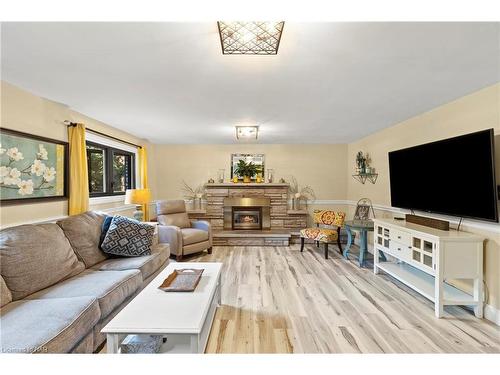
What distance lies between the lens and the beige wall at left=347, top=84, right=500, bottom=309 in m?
2.20

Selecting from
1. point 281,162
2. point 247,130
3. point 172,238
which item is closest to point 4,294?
point 172,238

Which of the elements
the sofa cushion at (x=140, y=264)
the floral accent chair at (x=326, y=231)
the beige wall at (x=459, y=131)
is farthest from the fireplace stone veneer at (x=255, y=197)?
the sofa cushion at (x=140, y=264)

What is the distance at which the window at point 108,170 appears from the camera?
12.1ft

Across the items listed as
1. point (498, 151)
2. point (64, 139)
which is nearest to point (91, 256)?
point (64, 139)

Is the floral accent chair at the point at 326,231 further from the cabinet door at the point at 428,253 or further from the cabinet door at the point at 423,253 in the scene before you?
the cabinet door at the point at 428,253

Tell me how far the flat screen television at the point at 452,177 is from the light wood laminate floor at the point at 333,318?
103cm

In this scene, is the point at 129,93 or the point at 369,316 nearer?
the point at 369,316

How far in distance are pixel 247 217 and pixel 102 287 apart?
3.82 m

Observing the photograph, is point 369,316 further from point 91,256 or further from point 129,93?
point 129,93

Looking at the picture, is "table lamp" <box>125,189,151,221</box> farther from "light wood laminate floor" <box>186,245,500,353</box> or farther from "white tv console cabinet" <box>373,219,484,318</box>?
"white tv console cabinet" <box>373,219,484,318</box>

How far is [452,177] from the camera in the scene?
245 centimetres

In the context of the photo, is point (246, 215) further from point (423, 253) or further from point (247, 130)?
point (423, 253)

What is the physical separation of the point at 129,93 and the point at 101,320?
207cm

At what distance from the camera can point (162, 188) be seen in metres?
5.64
